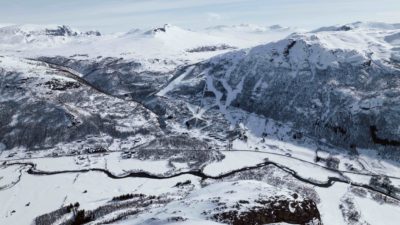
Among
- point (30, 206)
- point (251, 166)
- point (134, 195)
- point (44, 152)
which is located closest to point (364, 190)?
point (251, 166)

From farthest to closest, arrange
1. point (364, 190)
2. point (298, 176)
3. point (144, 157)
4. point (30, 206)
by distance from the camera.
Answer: point (144, 157), point (298, 176), point (364, 190), point (30, 206)

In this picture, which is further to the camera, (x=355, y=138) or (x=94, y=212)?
(x=355, y=138)

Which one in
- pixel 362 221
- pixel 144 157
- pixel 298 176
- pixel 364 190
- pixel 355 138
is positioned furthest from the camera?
pixel 355 138

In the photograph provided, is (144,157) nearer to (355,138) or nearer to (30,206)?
(30,206)

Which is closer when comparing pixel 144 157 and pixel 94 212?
pixel 94 212

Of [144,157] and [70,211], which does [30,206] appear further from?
[144,157]

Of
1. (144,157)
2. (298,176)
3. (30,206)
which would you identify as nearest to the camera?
(30,206)

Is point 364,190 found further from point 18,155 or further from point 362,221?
point 18,155

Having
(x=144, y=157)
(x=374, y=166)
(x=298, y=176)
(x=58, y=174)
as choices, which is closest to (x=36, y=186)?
(x=58, y=174)

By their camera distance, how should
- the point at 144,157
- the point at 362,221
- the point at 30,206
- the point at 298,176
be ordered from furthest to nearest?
Result: the point at 144,157, the point at 298,176, the point at 30,206, the point at 362,221
